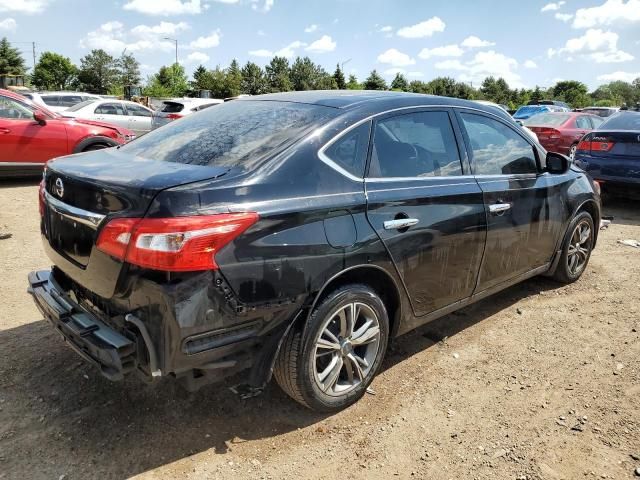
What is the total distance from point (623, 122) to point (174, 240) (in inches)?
348

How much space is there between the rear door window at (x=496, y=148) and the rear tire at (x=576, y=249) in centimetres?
91

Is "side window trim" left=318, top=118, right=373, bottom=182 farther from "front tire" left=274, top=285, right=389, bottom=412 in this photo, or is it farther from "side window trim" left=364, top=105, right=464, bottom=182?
"front tire" left=274, top=285, right=389, bottom=412

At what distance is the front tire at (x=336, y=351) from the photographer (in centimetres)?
263

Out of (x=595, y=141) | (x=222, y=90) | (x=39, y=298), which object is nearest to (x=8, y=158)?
(x=39, y=298)

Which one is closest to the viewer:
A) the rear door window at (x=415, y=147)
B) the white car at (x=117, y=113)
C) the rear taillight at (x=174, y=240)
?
the rear taillight at (x=174, y=240)

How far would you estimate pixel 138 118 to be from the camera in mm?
15828

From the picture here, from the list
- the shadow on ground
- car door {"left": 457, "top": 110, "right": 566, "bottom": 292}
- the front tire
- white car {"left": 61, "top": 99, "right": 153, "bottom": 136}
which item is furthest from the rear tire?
white car {"left": 61, "top": 99, "right": 153, "bottom": 136}

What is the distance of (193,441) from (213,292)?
3.08ft

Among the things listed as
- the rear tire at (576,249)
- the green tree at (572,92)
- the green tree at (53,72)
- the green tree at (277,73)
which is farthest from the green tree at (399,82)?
the rear tire at (576,249)

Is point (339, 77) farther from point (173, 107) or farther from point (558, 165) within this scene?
point (558, 165)

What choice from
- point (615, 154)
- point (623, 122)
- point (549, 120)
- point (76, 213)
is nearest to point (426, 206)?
point (76, 213)

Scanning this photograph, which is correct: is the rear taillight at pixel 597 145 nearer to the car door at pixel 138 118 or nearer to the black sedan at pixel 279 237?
the black sedan at pixel 279 237

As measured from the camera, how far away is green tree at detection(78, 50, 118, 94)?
70.7 m

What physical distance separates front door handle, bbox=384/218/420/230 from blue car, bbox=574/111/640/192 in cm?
649
